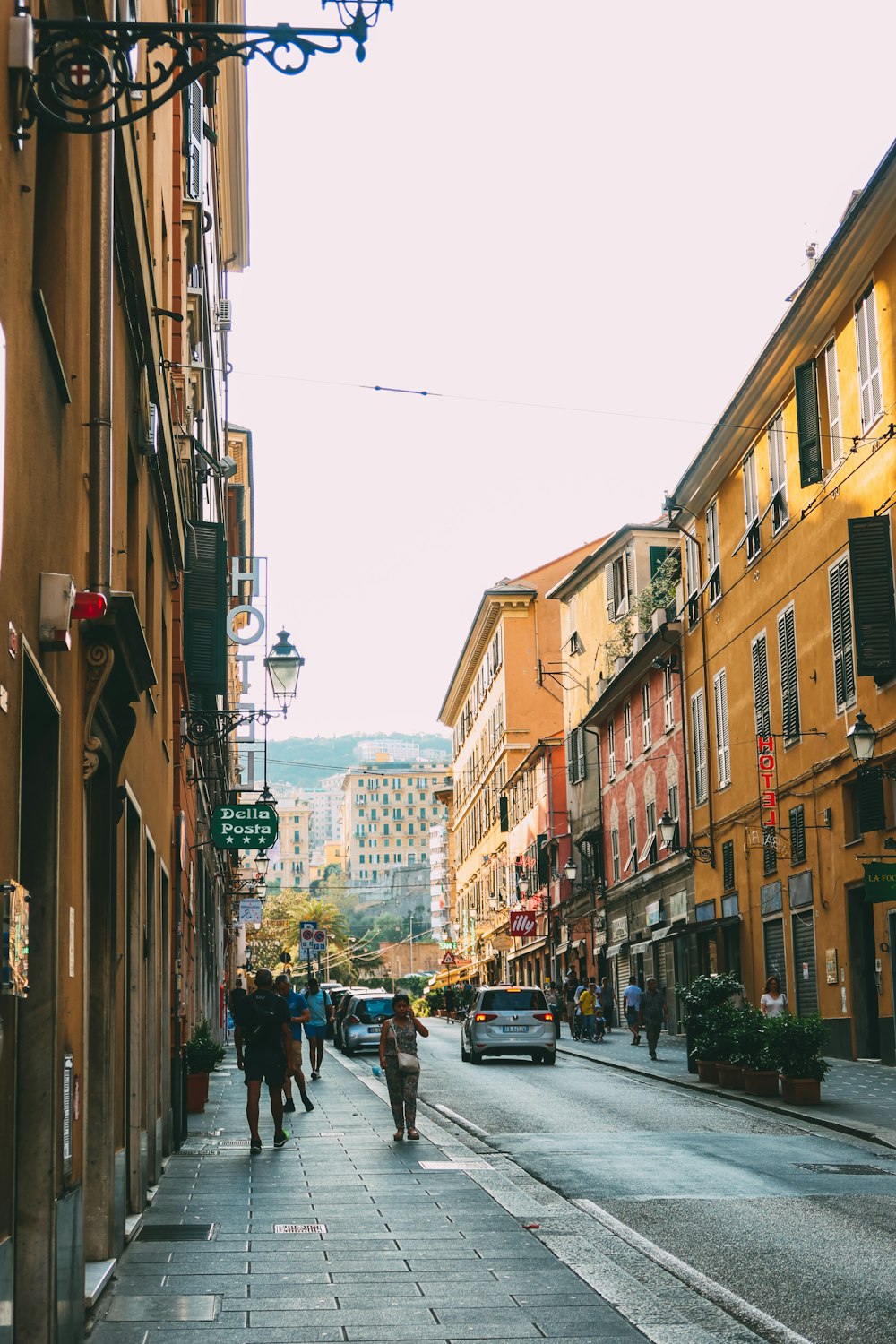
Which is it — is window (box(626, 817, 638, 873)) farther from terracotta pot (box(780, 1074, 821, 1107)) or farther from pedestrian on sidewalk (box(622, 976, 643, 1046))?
terracotta pot (box(780, 1074, 821, 1107))

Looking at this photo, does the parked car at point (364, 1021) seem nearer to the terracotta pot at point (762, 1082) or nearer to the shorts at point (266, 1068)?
the terracotta pot at point (762, 1082)

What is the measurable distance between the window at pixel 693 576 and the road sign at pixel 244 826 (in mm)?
15335

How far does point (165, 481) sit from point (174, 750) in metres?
4.66

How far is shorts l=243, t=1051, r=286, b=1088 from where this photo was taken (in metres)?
16.3

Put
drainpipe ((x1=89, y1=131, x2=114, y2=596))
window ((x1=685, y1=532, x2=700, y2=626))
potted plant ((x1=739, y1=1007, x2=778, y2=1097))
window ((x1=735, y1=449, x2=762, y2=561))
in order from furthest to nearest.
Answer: window ((x1=685, y1=532, x2=700, y2=626)), window ((x1=735, y1=449, x2=762, y2=561)), potted plant ((x1=739, y1=1007, x2=778, y2=1097)), drainpipe ((x1=89, y1=131, x2=114, y2=596))

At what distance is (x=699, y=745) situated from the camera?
3894cm

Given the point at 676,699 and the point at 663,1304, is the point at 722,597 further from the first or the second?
the point at 663,1304

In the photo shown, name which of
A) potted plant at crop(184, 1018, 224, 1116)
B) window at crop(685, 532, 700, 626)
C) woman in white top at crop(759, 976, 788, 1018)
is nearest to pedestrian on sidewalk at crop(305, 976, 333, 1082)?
potted plant at crop(184, 1018, 224, 1116)

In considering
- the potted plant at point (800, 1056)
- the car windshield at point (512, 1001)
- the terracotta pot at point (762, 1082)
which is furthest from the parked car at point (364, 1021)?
the potted plant at point (800, 1056)

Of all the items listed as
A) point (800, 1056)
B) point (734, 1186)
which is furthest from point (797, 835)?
point (734, 1186)

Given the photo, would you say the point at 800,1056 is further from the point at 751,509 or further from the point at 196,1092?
the point at 751,509

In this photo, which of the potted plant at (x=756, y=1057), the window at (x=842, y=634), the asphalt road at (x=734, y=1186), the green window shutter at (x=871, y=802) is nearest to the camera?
the asphalt road at (x=734, y=1186)

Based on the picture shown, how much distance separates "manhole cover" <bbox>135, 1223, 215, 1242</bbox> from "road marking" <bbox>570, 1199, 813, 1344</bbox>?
2.67 meters

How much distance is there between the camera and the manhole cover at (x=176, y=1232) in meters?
10.7
